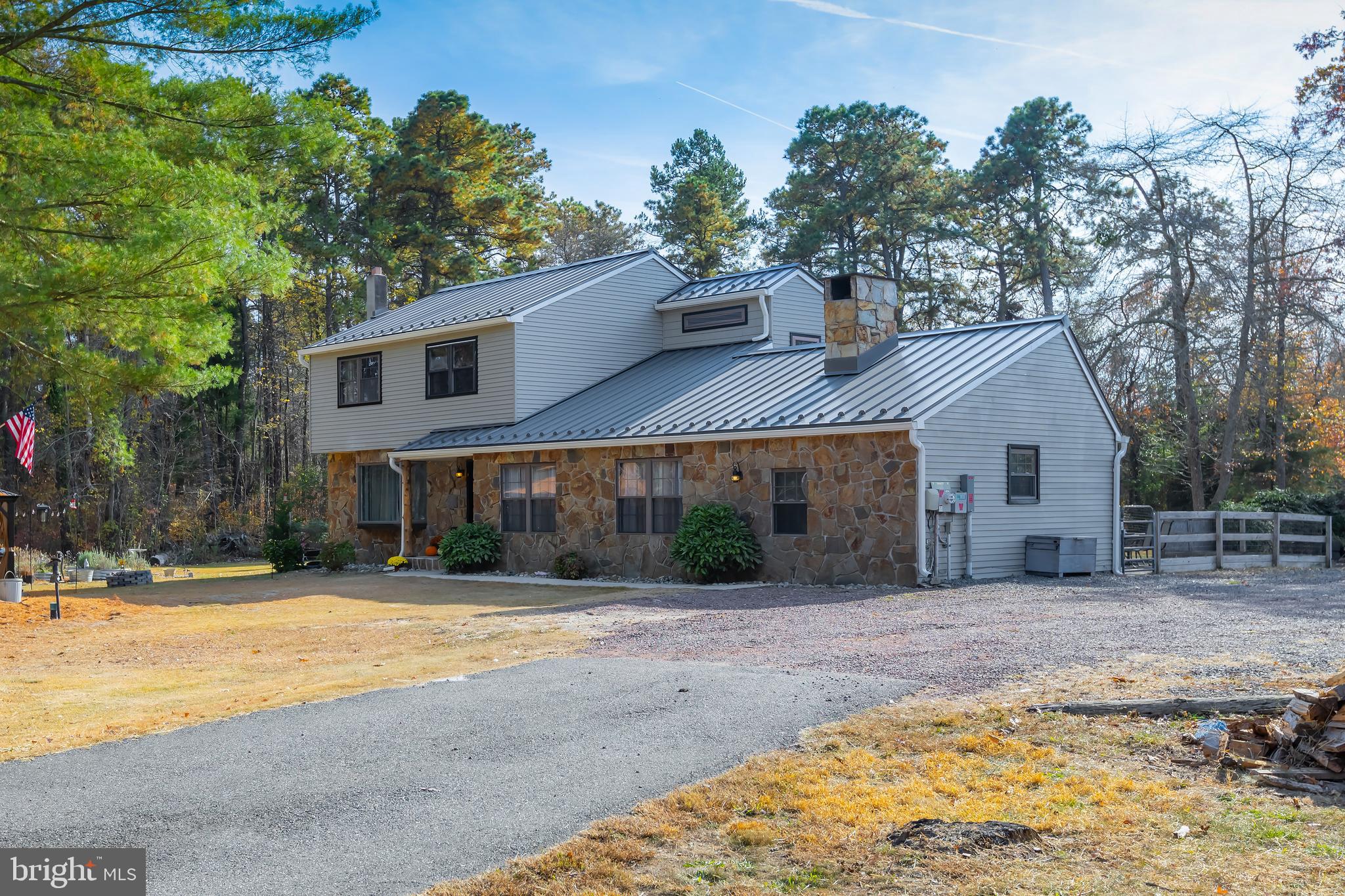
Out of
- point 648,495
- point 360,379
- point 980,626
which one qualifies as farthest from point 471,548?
point 980,626

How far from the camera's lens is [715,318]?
24.3 meters

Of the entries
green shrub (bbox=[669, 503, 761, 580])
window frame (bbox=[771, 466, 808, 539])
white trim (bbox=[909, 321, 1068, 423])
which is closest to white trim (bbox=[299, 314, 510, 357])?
green shrub (bbox=[669, 503, 761, 580])

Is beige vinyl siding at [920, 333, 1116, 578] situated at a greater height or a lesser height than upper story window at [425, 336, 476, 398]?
lesser

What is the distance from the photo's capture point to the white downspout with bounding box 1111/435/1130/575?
1973cm

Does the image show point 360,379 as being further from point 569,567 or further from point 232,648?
point 232,648

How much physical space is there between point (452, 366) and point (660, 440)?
7.04 metres

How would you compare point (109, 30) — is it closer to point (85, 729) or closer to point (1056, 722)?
point (85, 729)

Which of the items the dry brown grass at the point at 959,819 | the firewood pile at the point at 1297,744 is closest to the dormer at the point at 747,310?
the dry brown grass at the point at 959,819

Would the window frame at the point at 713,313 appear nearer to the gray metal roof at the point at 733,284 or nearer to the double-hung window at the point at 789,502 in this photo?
the gray metal roof at the point at 733,284

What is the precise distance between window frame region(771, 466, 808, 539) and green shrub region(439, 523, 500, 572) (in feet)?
20.7

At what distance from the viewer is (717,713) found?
24.0 ft

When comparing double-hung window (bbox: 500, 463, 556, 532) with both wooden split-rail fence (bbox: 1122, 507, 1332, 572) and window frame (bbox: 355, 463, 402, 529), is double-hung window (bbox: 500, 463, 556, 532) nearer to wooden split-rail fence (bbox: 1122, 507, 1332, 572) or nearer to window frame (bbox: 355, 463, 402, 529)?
window frame (bbox: 355, 463, 402, 529)

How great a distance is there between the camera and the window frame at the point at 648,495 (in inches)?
751

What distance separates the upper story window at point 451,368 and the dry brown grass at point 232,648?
540cm
